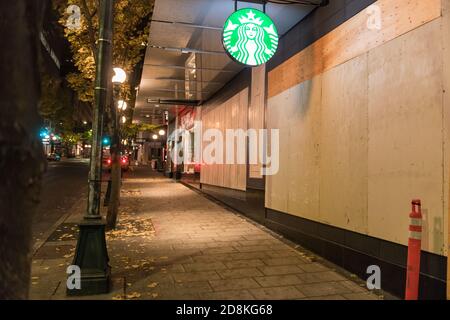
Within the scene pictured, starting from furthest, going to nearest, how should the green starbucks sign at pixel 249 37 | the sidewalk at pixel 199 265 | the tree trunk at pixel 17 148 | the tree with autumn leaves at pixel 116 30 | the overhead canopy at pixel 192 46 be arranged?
the tree with autumn leaves at pixel 116 30 → the overhead canopy at pixel 192 46 → the green starbucks sign at pixel 249 37 → the sidewalk at pixel 199 265 → the tree trunk at pixel 17 148

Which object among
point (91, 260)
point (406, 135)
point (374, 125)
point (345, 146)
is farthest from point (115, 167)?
point (406, 135)

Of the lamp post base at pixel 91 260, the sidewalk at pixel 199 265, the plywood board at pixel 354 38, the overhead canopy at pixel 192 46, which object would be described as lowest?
the sidewalk at pixel 199 265

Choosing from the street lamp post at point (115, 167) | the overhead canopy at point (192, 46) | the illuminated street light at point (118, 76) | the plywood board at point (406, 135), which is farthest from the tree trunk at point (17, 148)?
the illuminated street light at point (118, 76)

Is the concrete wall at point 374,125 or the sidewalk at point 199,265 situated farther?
the sidewalk at point 199,265

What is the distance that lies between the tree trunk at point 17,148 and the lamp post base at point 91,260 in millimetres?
2540

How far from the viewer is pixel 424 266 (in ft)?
14.3

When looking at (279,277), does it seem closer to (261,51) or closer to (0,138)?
(261,51)

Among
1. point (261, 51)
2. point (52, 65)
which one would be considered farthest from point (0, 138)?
point (52, 65)

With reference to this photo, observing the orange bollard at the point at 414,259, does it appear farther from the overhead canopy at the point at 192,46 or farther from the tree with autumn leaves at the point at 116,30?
the tree with autumn leaves at the point at 116,30

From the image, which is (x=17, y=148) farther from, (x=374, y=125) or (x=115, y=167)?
(x=115, y=167)

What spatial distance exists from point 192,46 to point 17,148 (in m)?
8.16

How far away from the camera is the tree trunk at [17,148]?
225 cm

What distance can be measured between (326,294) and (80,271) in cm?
315

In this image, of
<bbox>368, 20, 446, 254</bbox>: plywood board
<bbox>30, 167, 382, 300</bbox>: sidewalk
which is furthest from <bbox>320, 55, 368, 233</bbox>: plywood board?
<bbox>30, 167, 382, 300</bbox>: sidewalk
